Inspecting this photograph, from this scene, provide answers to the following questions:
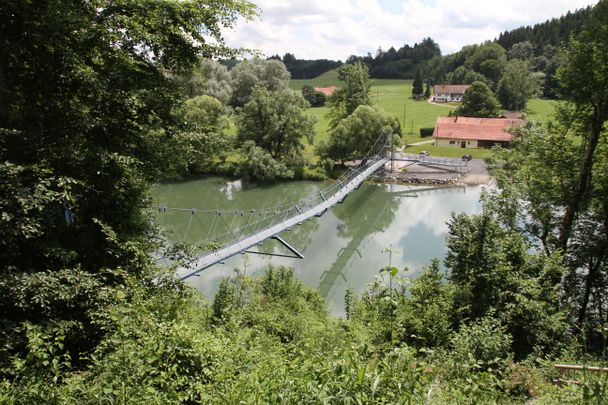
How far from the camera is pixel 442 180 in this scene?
2391 cm

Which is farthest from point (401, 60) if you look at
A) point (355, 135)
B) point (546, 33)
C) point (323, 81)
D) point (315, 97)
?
point (355, 135)

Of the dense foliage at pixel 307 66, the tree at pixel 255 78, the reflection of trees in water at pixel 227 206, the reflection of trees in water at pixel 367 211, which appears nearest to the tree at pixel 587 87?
the reflection of trees in water at pixel 227 206

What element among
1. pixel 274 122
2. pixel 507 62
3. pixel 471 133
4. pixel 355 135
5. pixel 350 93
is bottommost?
pixel 471 133

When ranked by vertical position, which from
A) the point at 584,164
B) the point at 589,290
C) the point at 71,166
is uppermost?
the point at 71,166

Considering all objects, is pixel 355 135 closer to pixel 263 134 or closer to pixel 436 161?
pixel 436 161

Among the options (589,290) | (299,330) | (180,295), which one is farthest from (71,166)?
(589,290)

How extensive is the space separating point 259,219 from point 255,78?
1807 centimetres

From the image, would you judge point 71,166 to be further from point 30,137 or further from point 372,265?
point 372,265

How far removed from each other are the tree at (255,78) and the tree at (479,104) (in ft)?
52.7

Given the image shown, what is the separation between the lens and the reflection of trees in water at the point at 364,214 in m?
14.1

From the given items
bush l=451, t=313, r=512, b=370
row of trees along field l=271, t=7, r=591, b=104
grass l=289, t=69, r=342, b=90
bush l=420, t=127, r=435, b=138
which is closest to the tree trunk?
bush l=451, t=313, r=512, b=370

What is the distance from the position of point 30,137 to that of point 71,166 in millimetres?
444

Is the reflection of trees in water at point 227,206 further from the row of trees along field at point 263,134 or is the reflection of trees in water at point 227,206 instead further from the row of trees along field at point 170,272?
the row of trees along field at point 170,272

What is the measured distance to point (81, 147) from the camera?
177 inches
